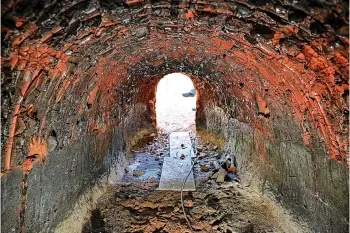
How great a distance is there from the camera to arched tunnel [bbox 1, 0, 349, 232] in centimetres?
200

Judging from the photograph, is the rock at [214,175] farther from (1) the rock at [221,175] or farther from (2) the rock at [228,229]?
(2) the rock at [228,229]

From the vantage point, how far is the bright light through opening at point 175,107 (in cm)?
975

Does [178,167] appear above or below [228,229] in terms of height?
above

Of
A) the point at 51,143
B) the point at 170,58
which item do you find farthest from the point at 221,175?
the point at 51,143

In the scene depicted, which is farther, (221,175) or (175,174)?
(175,174)

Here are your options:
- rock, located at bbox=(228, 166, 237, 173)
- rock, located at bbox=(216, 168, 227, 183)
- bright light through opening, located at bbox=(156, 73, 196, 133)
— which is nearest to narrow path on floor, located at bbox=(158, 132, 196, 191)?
rock, located at bbox=(216, 168, 227, 183)

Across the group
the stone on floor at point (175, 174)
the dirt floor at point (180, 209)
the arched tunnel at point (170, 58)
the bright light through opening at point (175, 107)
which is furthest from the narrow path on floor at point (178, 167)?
the bright light through opening at point (175, 107)

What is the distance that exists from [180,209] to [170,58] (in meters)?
2.59

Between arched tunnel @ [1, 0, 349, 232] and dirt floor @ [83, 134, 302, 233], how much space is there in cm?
20

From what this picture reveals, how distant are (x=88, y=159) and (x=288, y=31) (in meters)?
3.27

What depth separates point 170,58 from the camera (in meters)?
4.77

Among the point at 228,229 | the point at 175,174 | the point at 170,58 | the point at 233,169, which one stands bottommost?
the point at 228,229

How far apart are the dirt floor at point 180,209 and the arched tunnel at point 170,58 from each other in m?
0.20

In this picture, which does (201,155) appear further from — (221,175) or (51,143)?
(51,143)
